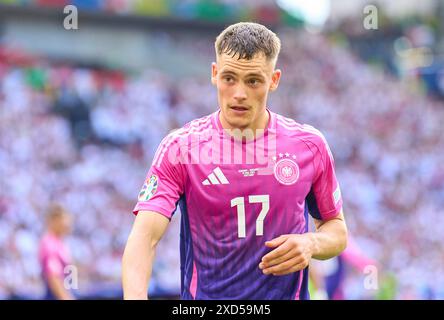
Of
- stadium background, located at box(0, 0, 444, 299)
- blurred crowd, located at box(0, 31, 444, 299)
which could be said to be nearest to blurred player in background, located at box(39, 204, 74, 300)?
stadium background, located at box(0, 0, 444, 299)

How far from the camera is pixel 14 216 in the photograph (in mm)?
17406

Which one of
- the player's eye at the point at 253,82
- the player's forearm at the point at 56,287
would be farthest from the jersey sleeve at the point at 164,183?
the player's forearm at the point at 56,287

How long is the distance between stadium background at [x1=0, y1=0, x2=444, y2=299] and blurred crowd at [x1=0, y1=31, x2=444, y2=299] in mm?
47

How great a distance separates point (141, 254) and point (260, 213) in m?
0.69

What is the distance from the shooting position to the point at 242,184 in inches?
162

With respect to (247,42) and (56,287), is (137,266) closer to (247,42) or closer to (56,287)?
(247,42)

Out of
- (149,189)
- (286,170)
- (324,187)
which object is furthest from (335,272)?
(149,189)

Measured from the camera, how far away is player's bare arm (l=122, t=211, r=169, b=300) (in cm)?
357

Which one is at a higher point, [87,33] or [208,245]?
[87,33]

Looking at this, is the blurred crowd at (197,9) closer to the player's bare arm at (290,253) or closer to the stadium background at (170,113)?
the stadium background at (170,113)

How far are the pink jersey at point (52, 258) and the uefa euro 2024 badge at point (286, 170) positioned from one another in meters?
5.37
